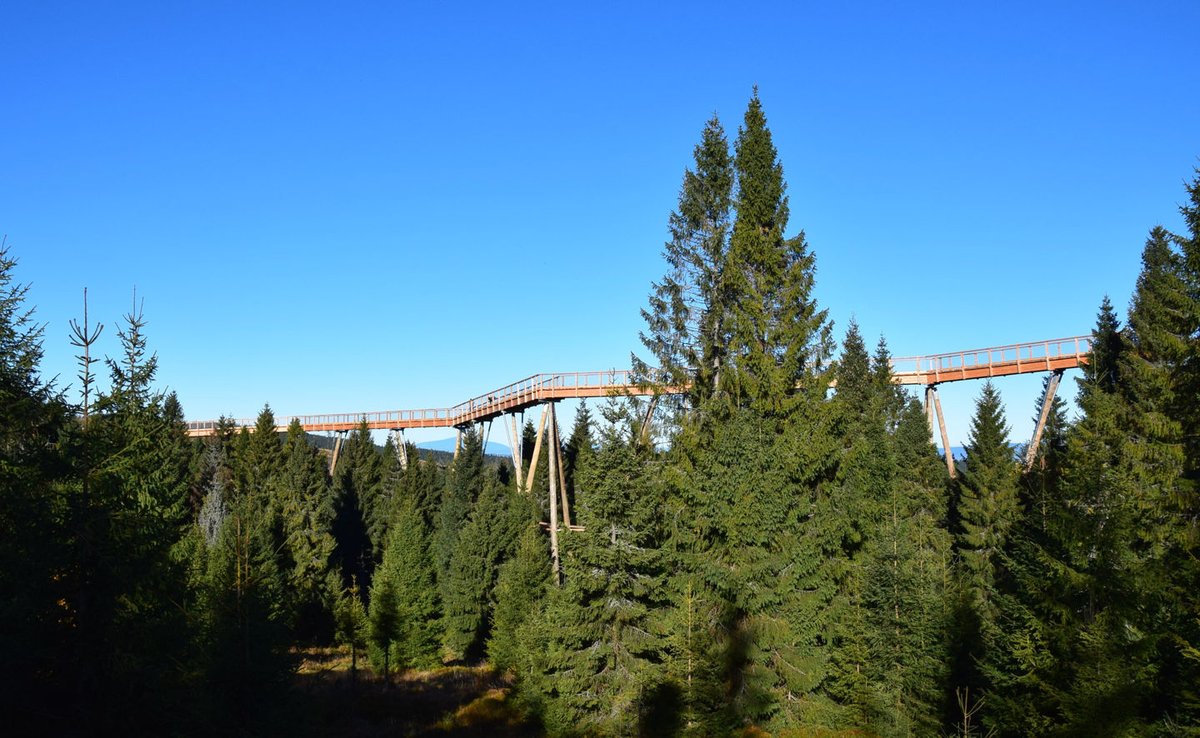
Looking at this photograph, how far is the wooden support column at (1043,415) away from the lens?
3497 cm

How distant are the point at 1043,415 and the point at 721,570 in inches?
910

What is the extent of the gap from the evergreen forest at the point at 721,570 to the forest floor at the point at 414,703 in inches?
9.8

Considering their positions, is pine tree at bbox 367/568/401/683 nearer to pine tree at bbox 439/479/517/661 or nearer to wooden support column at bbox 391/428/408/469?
pine tree at bbox 439/479/517/661

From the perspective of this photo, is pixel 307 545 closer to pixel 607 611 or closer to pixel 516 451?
pixel 516 451

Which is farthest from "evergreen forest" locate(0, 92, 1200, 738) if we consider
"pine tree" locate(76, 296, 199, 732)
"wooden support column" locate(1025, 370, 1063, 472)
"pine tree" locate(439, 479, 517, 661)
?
"pine tree" locate(439, 479, 517, 661)

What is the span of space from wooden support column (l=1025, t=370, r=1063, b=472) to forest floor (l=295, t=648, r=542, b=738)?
85.8 feet

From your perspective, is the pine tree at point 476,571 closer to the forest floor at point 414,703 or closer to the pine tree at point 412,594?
the pine tree at point 412,594

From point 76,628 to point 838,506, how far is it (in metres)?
17.9

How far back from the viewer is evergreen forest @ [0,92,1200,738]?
12.1 metres

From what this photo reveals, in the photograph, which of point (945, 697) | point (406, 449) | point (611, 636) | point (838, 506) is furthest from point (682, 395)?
point (406, 449)

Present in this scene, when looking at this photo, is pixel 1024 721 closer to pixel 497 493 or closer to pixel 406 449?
pixel 497 493

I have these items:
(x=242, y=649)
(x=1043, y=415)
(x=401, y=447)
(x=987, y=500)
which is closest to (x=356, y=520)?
(x=401, y=447)

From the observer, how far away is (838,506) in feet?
71.4

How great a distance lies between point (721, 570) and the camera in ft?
63.5
